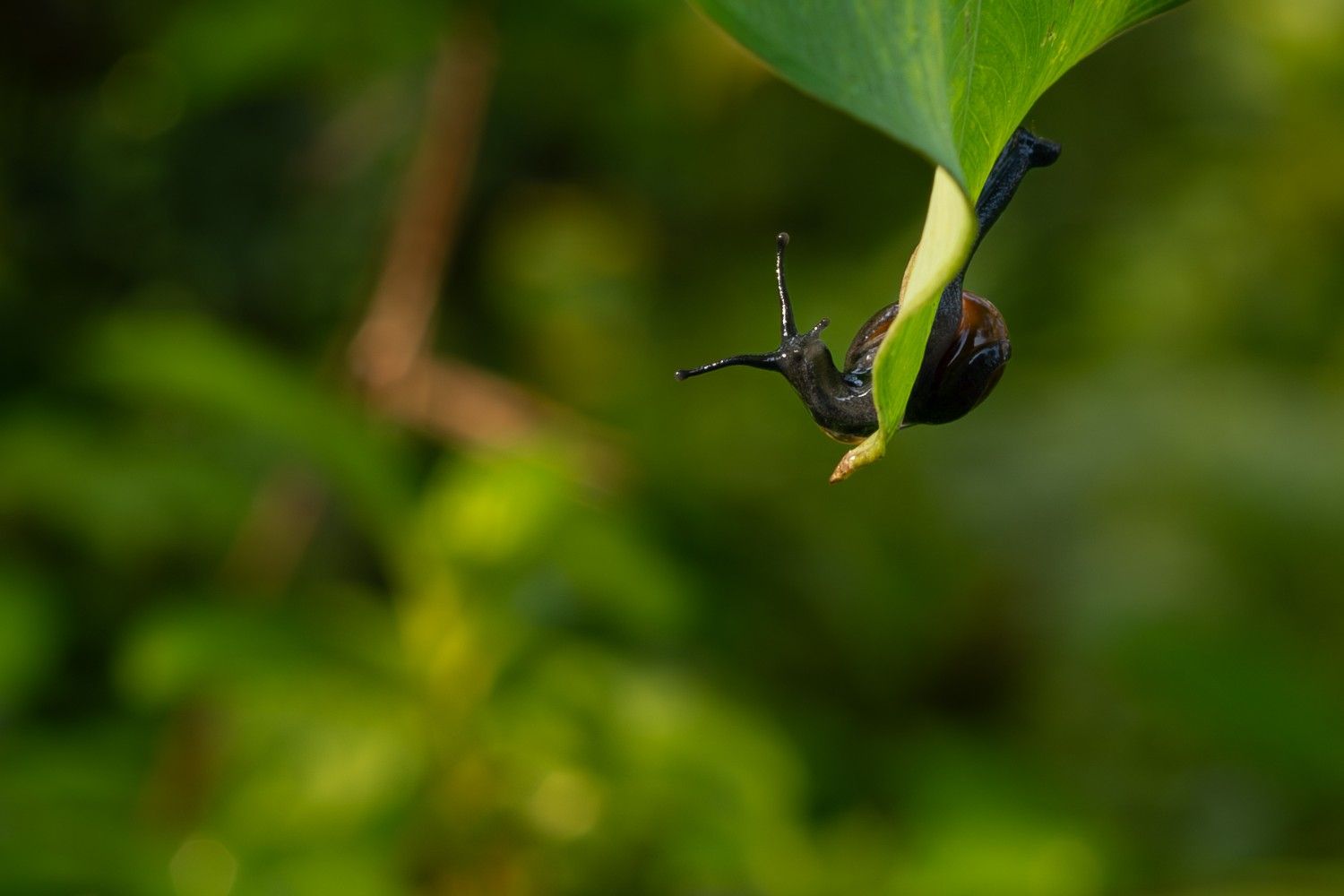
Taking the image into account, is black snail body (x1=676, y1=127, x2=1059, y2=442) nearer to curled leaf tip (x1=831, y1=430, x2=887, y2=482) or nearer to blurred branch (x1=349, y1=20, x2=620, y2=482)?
curled leaf tip (x1=831, y1=430, x2=887, y2=482)

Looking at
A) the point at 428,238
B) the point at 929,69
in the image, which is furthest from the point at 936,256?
the point at 428,238

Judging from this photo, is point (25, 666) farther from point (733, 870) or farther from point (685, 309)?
point (685, 309)

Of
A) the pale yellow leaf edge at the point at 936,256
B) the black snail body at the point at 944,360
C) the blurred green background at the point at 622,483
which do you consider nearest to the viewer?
the pale yellow leaf edge at the point at 936,256

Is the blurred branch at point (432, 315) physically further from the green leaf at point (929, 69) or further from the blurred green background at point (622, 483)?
the green leaf at point (929, 69)

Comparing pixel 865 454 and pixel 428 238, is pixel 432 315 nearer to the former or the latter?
pixel 428 238

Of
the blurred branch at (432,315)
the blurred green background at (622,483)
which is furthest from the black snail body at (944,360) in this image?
the blurred branch at (432,315)

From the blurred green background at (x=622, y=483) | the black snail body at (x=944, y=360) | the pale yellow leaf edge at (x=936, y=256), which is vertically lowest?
the blurred green background at (x=622, y=483)
